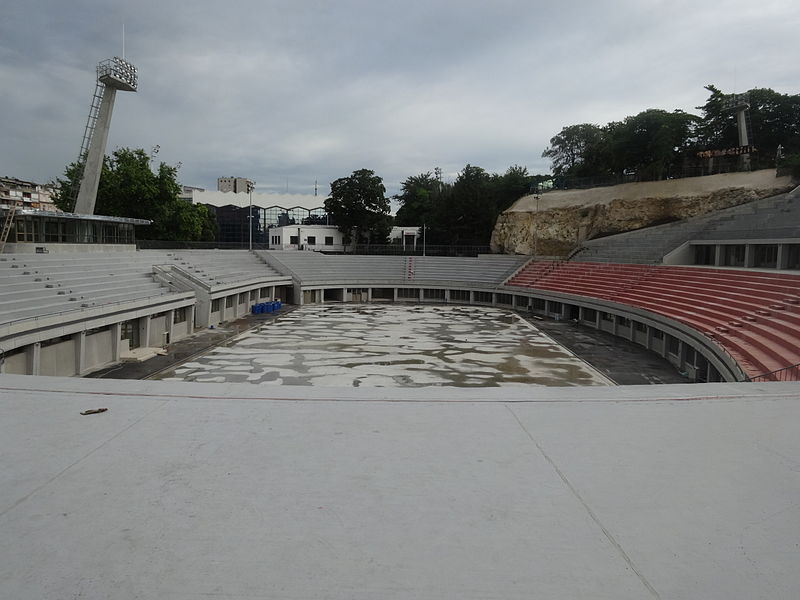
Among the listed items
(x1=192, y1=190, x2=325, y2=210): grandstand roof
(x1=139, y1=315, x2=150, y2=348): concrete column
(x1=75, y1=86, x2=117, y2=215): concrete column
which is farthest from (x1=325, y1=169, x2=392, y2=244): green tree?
(x1=139, y1=315, x2=150, y2=348): concrete column

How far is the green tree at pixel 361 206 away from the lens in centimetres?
6688

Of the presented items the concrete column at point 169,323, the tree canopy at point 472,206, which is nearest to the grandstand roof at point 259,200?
the tree canopy at point 472,206

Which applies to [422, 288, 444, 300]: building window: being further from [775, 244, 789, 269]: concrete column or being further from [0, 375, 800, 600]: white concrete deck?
[0, 375, 800, 600]: white concrete deck

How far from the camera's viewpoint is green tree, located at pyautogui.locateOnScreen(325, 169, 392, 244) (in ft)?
219

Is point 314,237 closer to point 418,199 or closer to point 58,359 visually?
point 418,199

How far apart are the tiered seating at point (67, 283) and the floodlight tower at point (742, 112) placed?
5135 centimetres

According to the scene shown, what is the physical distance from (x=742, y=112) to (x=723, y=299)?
117 feet

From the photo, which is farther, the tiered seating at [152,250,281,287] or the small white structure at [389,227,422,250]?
the small white structure at [389,227,422,250]

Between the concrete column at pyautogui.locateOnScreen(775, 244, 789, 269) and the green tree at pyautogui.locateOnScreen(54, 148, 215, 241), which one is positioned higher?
the green tree at pyautogui.locateOnScreen(54, 148, 215, 241)

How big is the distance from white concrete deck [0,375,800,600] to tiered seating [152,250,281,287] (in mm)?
28455

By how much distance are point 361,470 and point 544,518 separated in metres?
2.12

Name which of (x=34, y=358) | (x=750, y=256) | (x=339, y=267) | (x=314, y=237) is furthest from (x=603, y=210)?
(x=34, y=358)

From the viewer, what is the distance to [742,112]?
48.5m

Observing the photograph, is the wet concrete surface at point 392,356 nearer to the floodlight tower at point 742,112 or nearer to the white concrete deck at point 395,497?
the white concrete deck at point 395,497
